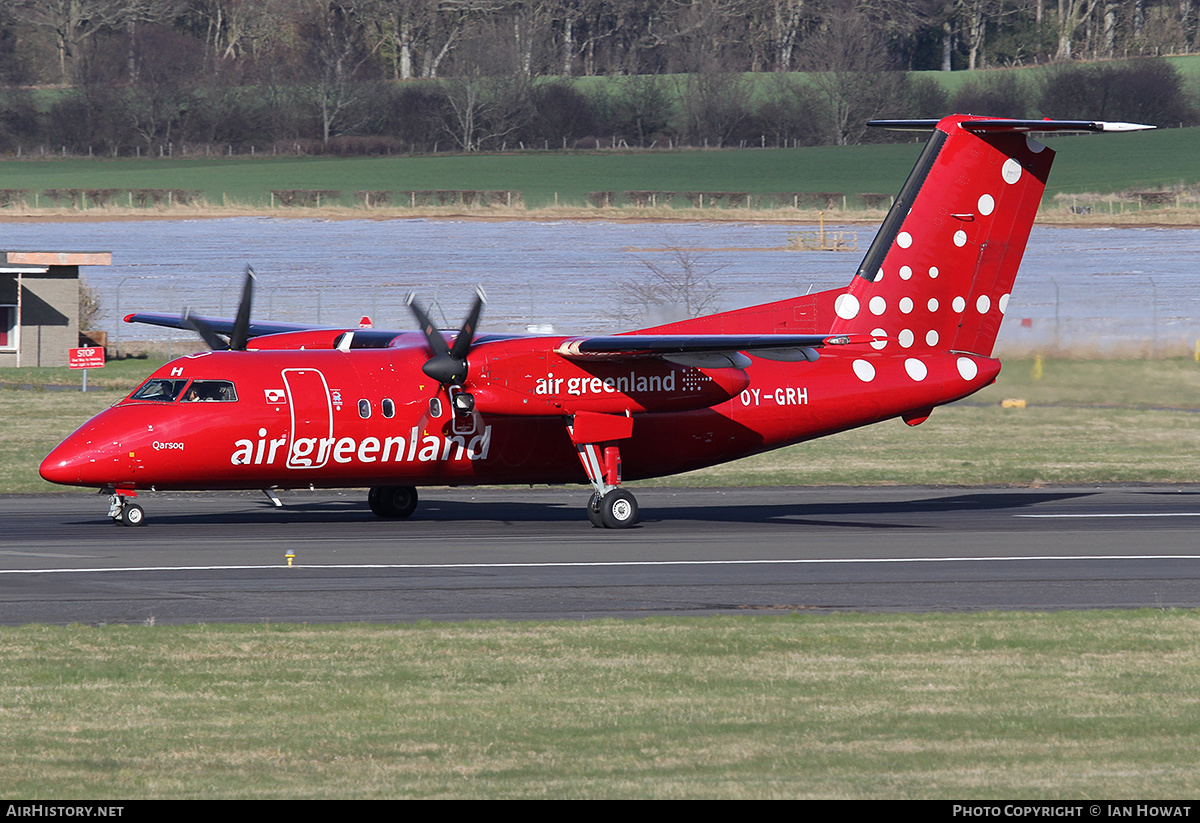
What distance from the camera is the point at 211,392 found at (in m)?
22.6

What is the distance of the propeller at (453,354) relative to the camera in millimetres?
22609

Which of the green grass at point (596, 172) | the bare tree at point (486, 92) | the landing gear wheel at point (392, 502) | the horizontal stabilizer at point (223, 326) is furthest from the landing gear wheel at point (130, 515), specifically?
the bare tree at point (486, 92)

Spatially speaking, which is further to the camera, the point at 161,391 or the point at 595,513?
the point at 595,513

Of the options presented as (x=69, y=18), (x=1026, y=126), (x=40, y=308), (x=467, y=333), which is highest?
(x=69, y=18)

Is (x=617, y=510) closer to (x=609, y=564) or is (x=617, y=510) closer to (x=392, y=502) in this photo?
(x=609, y=564)

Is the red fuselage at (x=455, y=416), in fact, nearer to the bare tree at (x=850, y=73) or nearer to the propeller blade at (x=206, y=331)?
the propeller blade at (x=206, y=331)

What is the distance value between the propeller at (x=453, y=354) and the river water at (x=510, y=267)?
931 inches

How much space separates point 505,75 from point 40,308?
5463cm

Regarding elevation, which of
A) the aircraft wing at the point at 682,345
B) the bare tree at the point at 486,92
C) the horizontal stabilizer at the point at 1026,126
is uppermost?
the bare tree at the point at 486,92

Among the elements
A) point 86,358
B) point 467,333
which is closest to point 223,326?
point 467,333

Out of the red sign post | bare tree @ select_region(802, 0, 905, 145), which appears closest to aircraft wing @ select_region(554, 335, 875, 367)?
the red sign post

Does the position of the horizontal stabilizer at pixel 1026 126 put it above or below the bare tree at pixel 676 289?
above

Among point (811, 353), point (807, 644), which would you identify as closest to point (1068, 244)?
point (811, 353)

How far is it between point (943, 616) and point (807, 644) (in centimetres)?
235
